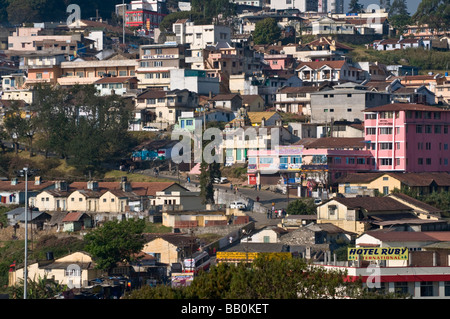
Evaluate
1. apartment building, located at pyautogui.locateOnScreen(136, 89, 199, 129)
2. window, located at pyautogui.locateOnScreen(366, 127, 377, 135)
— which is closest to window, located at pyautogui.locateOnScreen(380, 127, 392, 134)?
window, located at pyautogui.locateOnScreen(366, 127, 377, 135)

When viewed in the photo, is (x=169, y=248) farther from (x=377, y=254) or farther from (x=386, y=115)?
(x=386, y=115)

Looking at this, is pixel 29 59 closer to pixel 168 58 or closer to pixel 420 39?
pixel 168 58

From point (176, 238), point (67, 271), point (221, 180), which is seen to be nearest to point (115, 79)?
point (221, 180)

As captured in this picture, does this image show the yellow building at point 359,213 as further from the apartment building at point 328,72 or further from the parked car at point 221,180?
the apartment building at point 328,72

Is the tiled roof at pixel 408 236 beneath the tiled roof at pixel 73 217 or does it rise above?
above

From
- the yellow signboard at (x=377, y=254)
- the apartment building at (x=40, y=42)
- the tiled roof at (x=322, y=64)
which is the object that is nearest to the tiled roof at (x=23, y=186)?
the tiled roof at (x=322, y=64)

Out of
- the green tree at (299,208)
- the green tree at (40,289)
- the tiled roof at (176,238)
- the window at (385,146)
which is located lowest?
the green tree at (40,289)

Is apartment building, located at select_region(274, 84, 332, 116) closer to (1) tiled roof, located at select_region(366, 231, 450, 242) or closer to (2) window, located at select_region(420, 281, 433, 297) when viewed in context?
(1) tiled roof, located at select_region(366, 231, 450, 242)
